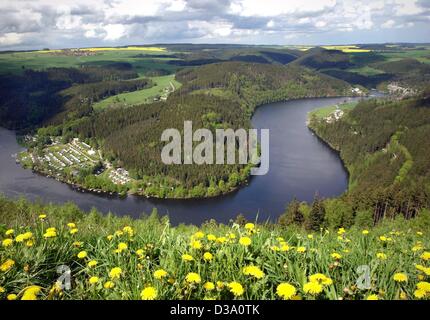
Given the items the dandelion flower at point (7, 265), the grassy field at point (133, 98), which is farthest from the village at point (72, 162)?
the dandelion flower at point (7, 265)

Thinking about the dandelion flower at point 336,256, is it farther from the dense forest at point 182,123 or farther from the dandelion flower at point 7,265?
the dense forest at point 182,123

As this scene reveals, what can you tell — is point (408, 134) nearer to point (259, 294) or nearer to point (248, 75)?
point (259, 294)

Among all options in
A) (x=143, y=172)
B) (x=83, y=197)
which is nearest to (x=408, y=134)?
(x=143, y=172)

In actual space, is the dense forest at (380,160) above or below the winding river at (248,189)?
above

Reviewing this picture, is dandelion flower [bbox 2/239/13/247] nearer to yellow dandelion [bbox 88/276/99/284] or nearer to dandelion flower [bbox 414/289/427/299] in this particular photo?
yellow dandelion [bbox 88/276/99/284]

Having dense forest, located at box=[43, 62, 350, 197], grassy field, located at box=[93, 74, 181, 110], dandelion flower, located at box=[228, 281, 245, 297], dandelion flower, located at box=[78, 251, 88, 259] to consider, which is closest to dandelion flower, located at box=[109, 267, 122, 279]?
dandelion flower, located at box=[78, 251, 88, 259]
